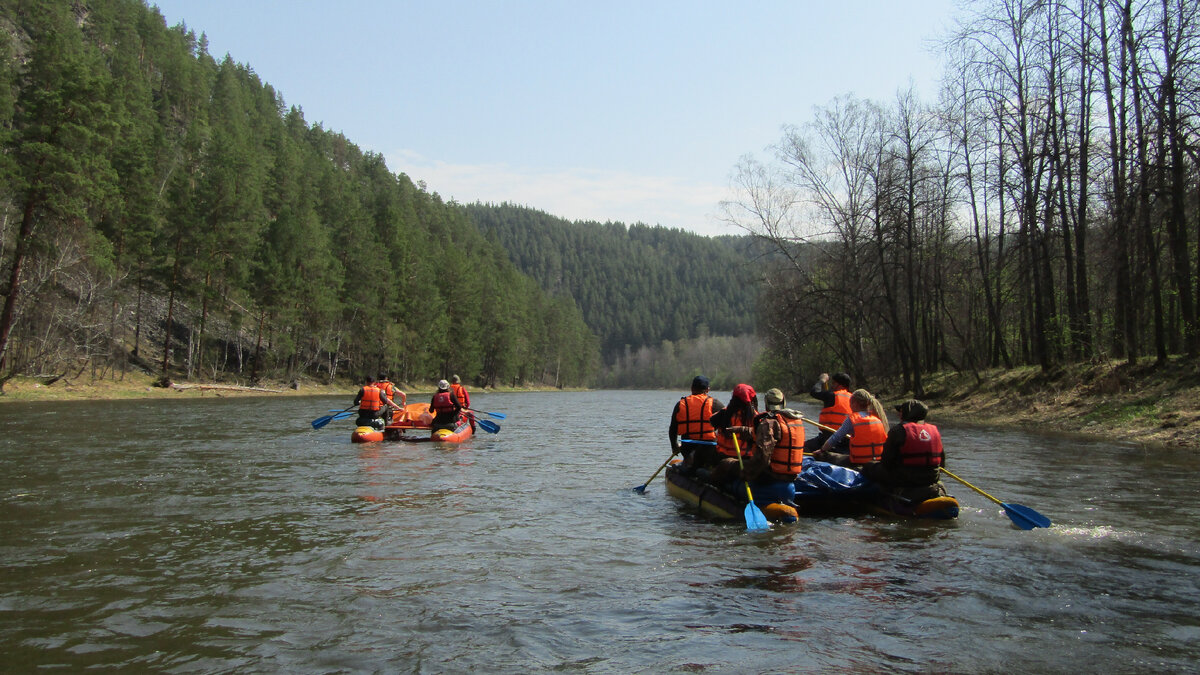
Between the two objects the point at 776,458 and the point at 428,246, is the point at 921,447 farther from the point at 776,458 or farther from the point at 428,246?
the point at 428,246

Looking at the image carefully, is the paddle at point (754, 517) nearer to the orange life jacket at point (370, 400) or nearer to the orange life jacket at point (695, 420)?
the orange life jacket at point (695, 420)

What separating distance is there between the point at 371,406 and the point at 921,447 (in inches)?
596

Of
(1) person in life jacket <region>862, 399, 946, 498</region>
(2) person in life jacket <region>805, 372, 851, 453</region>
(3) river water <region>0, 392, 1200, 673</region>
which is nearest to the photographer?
(3) river water <region>0, 392, 1200, 673</region>

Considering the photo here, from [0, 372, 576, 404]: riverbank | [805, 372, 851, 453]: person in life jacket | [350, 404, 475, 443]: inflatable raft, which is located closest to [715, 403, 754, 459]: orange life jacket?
[805, 372, 851, 453]: person in life jacket

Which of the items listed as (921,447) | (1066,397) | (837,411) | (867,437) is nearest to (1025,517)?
(921,447)

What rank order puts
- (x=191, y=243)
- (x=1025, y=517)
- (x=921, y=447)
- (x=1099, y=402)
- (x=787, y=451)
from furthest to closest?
(x=191, y=243) < (x=1099, y=402) < (x=787, y=451) < (x=921, y=447) < (x=1025, y=517)

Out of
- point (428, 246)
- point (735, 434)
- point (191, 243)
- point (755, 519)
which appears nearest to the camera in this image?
point (755, 519)

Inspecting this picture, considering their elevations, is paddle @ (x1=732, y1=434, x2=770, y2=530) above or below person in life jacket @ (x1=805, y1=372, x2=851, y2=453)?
below

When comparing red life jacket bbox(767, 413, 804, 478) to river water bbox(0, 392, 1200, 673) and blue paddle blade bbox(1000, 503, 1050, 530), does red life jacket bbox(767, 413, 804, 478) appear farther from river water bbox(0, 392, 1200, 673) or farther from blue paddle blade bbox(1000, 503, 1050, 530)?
blue paddle blade bbox(1000, 503, 1050, 530)

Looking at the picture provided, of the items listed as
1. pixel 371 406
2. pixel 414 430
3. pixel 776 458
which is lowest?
pixel 414 430

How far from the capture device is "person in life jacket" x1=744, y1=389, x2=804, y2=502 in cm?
1019

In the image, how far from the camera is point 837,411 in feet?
44.1

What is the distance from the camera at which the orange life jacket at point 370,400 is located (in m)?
20.8

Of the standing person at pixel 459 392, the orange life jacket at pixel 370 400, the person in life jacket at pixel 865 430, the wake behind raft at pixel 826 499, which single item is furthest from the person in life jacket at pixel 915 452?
the orange life jacket at pixel 370 400
